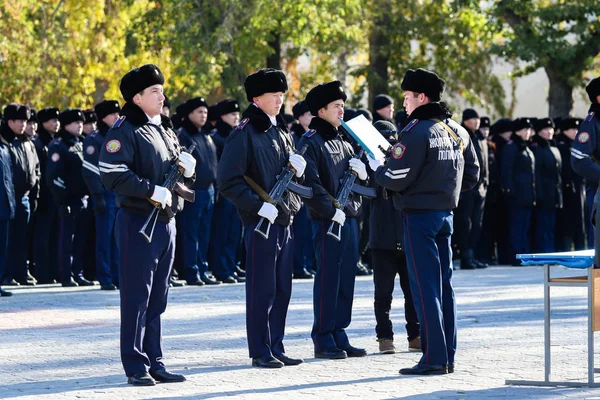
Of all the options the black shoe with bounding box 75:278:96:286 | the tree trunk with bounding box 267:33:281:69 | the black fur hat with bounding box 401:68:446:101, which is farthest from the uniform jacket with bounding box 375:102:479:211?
the tree trunk with bounding box 267:33:281:69

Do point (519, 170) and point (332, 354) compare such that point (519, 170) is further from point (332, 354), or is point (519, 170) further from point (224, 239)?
point (332, 354)

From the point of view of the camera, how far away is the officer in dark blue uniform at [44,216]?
17.2 m

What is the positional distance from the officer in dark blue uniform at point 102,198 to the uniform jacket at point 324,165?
545cm

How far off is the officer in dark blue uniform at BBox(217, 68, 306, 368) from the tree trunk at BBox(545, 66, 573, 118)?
21468 millimetres

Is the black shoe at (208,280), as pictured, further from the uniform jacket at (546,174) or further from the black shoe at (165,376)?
the black shoe at (165,376)

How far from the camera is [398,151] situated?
9781mm

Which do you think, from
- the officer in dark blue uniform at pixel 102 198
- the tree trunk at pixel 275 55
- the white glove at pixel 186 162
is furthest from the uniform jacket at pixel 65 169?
the tree trunk at pixel 275 55

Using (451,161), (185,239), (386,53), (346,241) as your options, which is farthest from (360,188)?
(386,53)

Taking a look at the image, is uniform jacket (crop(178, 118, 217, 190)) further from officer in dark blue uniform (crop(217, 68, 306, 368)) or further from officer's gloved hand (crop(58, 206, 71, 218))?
officer in dark blue uniform (crop(217, 68, 306, 368))

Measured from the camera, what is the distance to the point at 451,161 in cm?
983

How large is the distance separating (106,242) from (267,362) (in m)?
6.64

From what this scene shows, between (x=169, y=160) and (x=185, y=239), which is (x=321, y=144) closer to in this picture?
(x=169, y=160)

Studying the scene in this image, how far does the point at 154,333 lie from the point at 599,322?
9.93 feet

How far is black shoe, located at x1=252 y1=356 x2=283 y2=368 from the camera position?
10.0m
